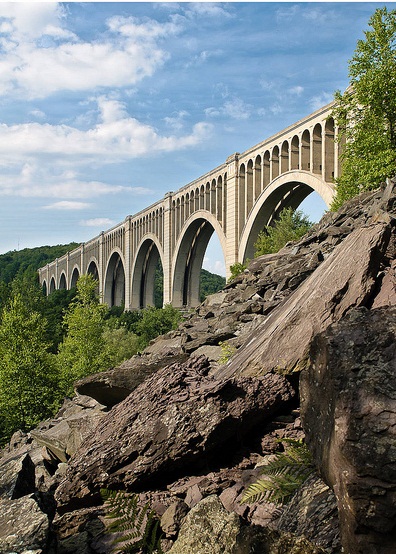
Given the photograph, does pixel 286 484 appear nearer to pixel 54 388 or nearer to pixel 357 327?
pixel 357 327

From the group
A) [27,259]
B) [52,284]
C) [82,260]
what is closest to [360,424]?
[82,260]

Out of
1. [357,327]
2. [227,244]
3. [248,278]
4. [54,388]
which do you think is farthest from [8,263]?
[357,327]

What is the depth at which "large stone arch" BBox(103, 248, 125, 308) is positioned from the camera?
73812mm

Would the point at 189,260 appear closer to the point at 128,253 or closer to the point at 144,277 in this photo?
the point at 128,253

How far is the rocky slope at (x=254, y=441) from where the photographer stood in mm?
2400

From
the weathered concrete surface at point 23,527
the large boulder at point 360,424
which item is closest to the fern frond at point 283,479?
the large boulder at point 360,424

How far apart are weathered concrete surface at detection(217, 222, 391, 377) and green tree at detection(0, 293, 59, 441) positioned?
15.8 metres

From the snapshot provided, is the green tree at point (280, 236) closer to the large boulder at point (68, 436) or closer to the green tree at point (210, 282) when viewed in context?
the large boulder at point (68, 436)

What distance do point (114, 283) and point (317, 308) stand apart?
7340 centimetres

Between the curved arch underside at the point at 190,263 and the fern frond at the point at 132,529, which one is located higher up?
the curved arch underside at the point at 190,263

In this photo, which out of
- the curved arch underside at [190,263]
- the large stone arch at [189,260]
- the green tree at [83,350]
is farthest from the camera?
the curved arch underside at [190,263]

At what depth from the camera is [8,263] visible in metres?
160

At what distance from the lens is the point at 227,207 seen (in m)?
36.6

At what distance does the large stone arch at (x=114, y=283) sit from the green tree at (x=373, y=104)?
57.1 meters
